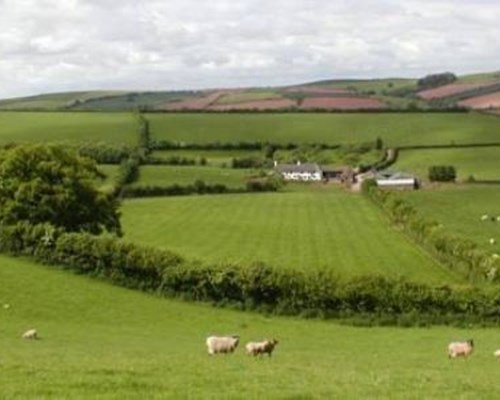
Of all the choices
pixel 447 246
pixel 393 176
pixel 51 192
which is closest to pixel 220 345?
pixel 51 192

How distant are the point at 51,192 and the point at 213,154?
398 ft

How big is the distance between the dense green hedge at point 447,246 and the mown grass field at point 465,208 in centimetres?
269

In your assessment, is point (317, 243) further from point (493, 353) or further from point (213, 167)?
point (213, 167)

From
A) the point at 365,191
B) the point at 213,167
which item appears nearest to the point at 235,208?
the point at 365,191

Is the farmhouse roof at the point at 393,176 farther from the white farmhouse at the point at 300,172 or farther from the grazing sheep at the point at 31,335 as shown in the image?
the grazing sheep at the point at 31,335

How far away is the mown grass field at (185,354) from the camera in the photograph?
60.6ft

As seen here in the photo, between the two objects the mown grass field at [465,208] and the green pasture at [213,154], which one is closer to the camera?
the mown grass field at [465,208]

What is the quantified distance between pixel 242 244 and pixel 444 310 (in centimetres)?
4081

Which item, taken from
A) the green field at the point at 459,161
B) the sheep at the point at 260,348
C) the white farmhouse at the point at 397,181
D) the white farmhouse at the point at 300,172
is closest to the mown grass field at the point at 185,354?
the sheep at the point at 260,348

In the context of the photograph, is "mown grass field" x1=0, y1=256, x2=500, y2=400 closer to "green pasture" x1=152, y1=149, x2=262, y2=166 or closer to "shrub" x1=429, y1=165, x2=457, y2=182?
"shrub" x1=429, y1=165, x2=457, y2=182

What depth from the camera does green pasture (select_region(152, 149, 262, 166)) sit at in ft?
588

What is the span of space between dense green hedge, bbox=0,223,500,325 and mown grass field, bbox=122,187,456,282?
4.68 m

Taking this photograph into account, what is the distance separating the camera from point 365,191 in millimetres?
140625

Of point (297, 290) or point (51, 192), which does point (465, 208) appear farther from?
point (297, 290)
